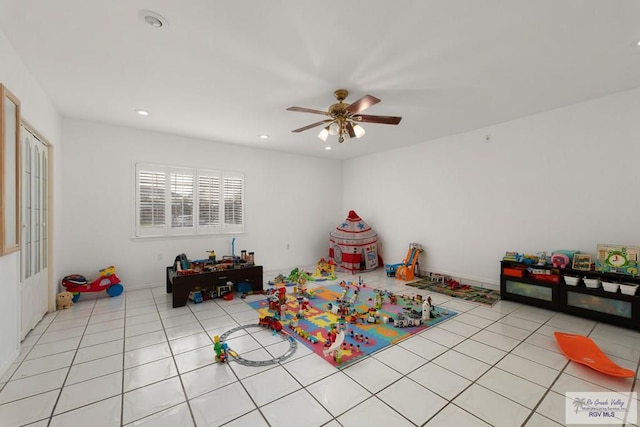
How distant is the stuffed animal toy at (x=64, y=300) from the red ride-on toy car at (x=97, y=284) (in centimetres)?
15

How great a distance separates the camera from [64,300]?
3.66 meters

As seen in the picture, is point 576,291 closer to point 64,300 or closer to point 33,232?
point 33,232

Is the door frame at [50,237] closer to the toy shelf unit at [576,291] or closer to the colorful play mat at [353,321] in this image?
the colorful play mat at [353,321]

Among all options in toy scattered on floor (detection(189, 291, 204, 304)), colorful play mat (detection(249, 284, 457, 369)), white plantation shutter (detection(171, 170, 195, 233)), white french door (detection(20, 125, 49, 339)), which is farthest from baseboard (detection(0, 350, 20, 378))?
white plantation shutter (detection(171, 170, 195, 233))

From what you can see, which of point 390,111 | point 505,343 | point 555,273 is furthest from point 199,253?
point 555,273

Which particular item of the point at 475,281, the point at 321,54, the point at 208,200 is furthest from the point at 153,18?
the point at 475,281

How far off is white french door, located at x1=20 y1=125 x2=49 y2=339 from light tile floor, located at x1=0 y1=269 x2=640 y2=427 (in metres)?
0.32

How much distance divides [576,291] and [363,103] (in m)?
3.61

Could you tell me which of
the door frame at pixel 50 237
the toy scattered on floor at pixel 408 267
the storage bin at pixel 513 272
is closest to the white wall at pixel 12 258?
the door frame at pixel 50 237

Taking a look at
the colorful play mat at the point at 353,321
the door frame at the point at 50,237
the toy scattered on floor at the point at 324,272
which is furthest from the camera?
the toy scattered on floor at the point at 324,272

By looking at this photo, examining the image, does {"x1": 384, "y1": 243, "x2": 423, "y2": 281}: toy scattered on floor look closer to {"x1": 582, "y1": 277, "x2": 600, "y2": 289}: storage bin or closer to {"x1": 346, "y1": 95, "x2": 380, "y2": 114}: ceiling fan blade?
{"x1": 582, "y1": 277, "x2": 600, "y2": 289}: storage bin

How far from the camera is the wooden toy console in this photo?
→ 3756 mm

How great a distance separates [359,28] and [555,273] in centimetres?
400

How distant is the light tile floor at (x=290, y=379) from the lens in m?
1.74
